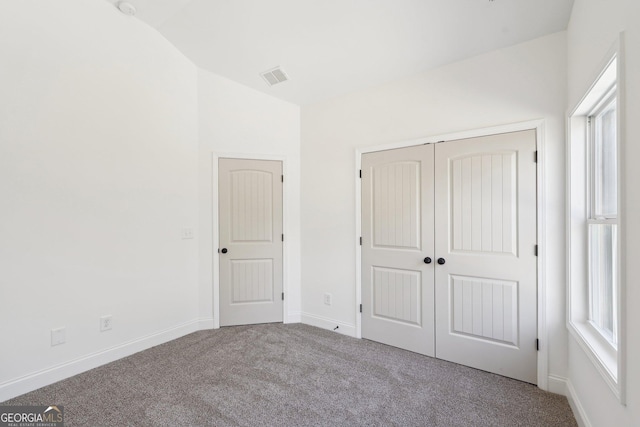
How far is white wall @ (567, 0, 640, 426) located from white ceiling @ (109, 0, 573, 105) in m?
0.49

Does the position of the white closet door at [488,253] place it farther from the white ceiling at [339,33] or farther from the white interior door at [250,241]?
the white interior door at [250,241]

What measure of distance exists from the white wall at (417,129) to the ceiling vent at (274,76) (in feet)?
1.49

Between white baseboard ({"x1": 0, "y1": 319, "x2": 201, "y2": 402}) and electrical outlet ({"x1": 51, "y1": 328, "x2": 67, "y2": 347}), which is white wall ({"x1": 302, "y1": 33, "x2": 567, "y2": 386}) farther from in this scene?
electrical outlet ({"x1": 51, "y1": 328, "x2": 67, "y2": 347})

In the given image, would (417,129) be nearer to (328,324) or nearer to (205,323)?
(328,324)

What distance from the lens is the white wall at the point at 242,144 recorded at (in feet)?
11.0

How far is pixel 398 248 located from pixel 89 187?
2.80 m

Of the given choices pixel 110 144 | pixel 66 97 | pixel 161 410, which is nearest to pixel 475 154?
pixel 161 410

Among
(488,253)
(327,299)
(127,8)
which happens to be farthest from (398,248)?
(127,8)

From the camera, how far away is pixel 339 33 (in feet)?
8.25

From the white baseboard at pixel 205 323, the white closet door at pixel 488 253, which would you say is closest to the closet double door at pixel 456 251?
the white closet door at pixel 488 253

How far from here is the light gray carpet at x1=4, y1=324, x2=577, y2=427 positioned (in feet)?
6.07

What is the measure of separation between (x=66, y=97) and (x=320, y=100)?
2320 mm

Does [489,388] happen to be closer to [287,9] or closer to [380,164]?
[380,164]

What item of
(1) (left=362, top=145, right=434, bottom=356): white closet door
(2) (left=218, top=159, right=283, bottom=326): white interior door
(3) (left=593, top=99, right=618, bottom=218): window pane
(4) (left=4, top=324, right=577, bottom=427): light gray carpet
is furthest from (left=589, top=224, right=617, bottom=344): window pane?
(2) (left=218, top=159, right=283, bottom=326): white interior door
